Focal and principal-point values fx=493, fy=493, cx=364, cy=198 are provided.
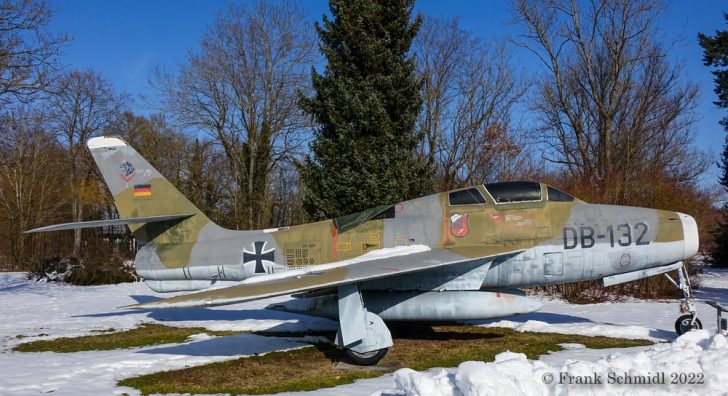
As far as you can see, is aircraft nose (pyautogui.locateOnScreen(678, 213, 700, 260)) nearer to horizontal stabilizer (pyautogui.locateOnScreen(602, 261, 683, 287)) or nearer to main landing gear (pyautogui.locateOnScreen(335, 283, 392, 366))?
horizontal stabilizer (pyautogui.locateOnScreen(602, 261, 683, 287))

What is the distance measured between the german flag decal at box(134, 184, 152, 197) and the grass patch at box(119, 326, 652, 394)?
419 cm

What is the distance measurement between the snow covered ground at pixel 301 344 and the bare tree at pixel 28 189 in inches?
670

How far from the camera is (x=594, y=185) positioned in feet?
56.1

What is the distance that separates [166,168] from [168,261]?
103ft

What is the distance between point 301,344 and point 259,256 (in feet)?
5.64

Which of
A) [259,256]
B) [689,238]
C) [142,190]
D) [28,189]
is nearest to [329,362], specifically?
[259,256]

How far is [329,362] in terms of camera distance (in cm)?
726

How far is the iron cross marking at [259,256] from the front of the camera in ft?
28.8

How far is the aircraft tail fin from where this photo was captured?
9711mm

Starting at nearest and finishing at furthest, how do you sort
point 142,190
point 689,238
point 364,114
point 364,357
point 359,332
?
point 359,332, point 364,357, point 689,238, point 142,190, point 364,114

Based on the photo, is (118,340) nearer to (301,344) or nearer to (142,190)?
(142,190)

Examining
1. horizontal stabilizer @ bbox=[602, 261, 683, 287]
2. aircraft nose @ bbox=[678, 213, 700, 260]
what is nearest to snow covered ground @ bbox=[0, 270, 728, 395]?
horizontal stabilizer @ bbox=[602, 261, 683, 287]

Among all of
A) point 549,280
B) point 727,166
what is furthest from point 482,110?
point 549,280

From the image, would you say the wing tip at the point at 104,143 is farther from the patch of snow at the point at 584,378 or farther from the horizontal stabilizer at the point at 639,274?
the horizontal stabilizer at the point at 639,274
